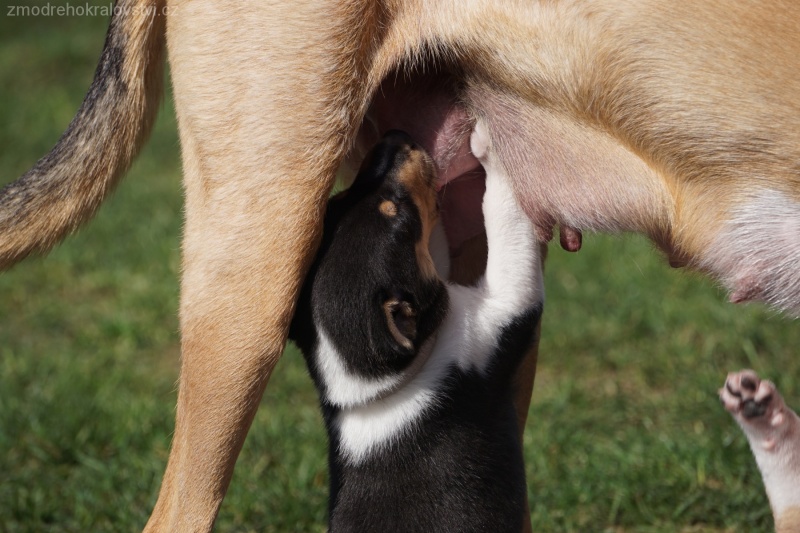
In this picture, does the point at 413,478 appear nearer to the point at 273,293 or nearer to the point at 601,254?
the point at 273,293

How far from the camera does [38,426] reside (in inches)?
189

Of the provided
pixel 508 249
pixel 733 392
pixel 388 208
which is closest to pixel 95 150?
pixel 388 208

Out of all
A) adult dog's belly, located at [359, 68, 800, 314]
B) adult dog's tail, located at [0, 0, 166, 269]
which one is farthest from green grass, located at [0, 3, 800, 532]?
adult dog's belly, located at [359, 68, 800, 314]

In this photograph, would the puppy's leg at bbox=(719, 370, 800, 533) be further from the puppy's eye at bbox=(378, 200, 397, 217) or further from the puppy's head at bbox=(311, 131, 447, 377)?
the puppy's eye at bbox=(378, 200, 397, 217)

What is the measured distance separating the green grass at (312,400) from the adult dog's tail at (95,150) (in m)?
0.21

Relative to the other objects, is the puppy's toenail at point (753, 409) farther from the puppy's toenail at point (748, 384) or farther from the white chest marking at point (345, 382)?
the white chest marking at point (345, 382)

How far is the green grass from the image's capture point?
4.10 meters

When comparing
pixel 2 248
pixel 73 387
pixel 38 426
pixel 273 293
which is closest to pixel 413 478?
pixel 273 293

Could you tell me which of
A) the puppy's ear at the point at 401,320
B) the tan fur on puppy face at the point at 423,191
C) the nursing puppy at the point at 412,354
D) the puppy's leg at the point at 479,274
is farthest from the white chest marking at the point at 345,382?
the puppy's leg at the point at 479,274

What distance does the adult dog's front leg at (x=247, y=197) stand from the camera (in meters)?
2.82

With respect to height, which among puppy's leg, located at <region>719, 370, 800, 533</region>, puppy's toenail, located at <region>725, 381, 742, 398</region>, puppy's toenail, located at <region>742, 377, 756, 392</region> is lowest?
puppy's leg, located at <region>719, 370, 800, 533</region>

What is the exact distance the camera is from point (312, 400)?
18.1ft

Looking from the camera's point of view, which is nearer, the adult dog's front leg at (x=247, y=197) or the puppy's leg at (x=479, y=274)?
the adult dog's front leg at (x=247, y=197)

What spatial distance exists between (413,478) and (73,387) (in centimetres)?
287
